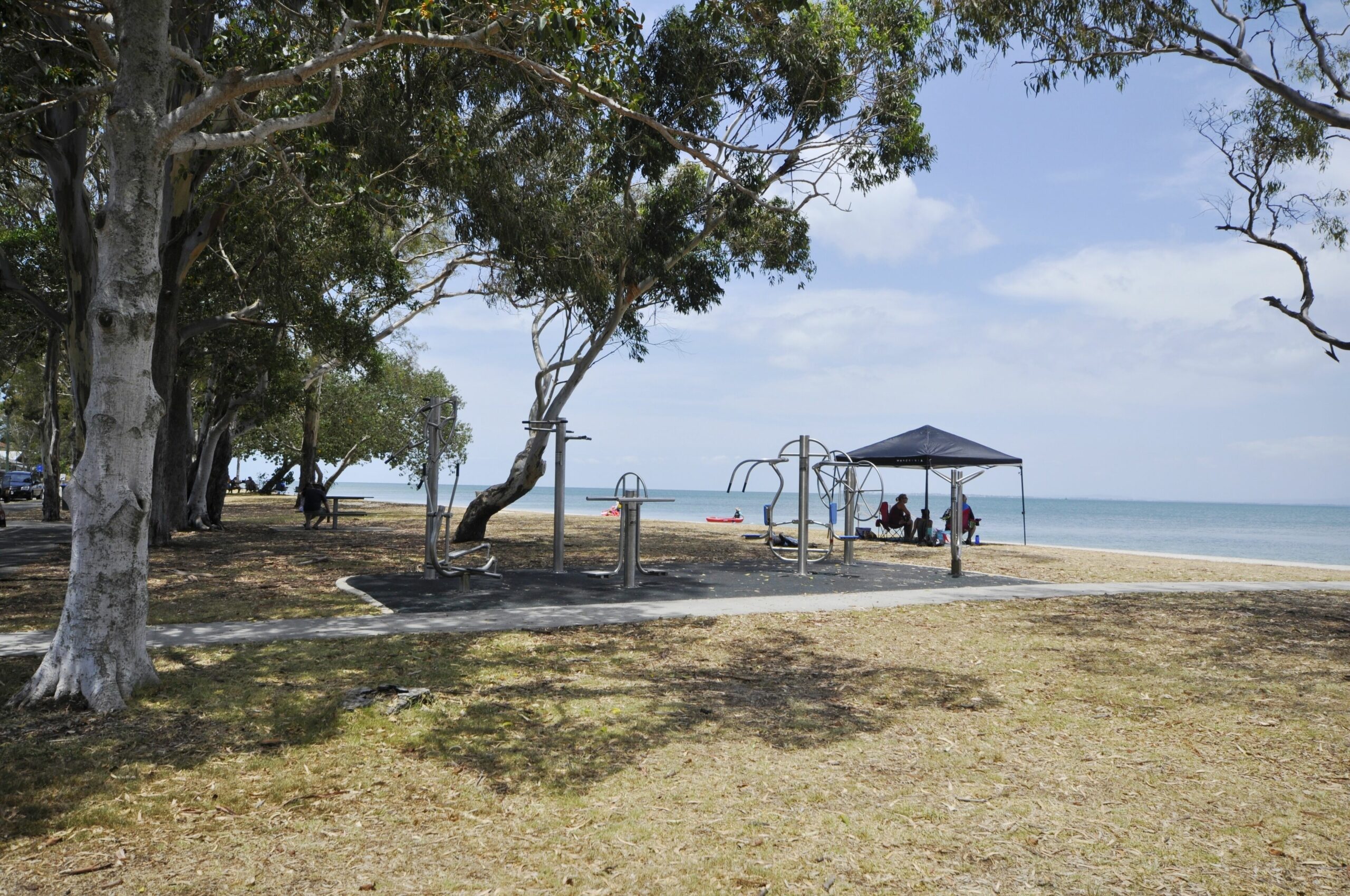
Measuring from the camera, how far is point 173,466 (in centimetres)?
1672

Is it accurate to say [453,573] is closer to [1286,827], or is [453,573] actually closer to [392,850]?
[392,850]

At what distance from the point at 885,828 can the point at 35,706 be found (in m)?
4.45

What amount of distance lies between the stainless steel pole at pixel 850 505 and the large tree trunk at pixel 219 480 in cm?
1395

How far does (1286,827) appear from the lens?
3.67 meters

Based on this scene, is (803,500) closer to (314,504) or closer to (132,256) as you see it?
(132,256)

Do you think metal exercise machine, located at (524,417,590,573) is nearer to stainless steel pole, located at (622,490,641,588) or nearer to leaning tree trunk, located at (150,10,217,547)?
stainless steel pole, located at (622,490,641,588)

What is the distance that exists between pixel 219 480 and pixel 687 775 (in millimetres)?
19970

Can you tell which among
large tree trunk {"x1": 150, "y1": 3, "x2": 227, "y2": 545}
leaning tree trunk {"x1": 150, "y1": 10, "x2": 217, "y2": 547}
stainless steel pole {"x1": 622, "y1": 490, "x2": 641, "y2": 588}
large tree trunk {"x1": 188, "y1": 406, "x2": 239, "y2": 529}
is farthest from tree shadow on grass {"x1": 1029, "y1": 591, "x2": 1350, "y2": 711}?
large tree trunk {"x1": 188, "y1": 406, "x2": 239, "y2": 529}

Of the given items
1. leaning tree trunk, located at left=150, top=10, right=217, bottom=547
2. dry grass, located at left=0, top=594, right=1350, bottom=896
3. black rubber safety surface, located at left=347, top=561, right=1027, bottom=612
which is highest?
leaning tree trunk, located at left=150, top=10, right=217, bottom=547

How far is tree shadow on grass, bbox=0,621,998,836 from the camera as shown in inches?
167

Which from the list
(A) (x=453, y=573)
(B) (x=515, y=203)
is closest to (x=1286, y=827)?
(A) (x=453, y=573)

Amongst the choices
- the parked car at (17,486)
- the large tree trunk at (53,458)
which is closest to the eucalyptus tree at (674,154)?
the large tree trunk at (53,458)

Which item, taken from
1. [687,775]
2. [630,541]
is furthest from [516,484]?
[687,775]

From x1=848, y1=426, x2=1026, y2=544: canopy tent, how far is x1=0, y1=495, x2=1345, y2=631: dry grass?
1.78 metres
